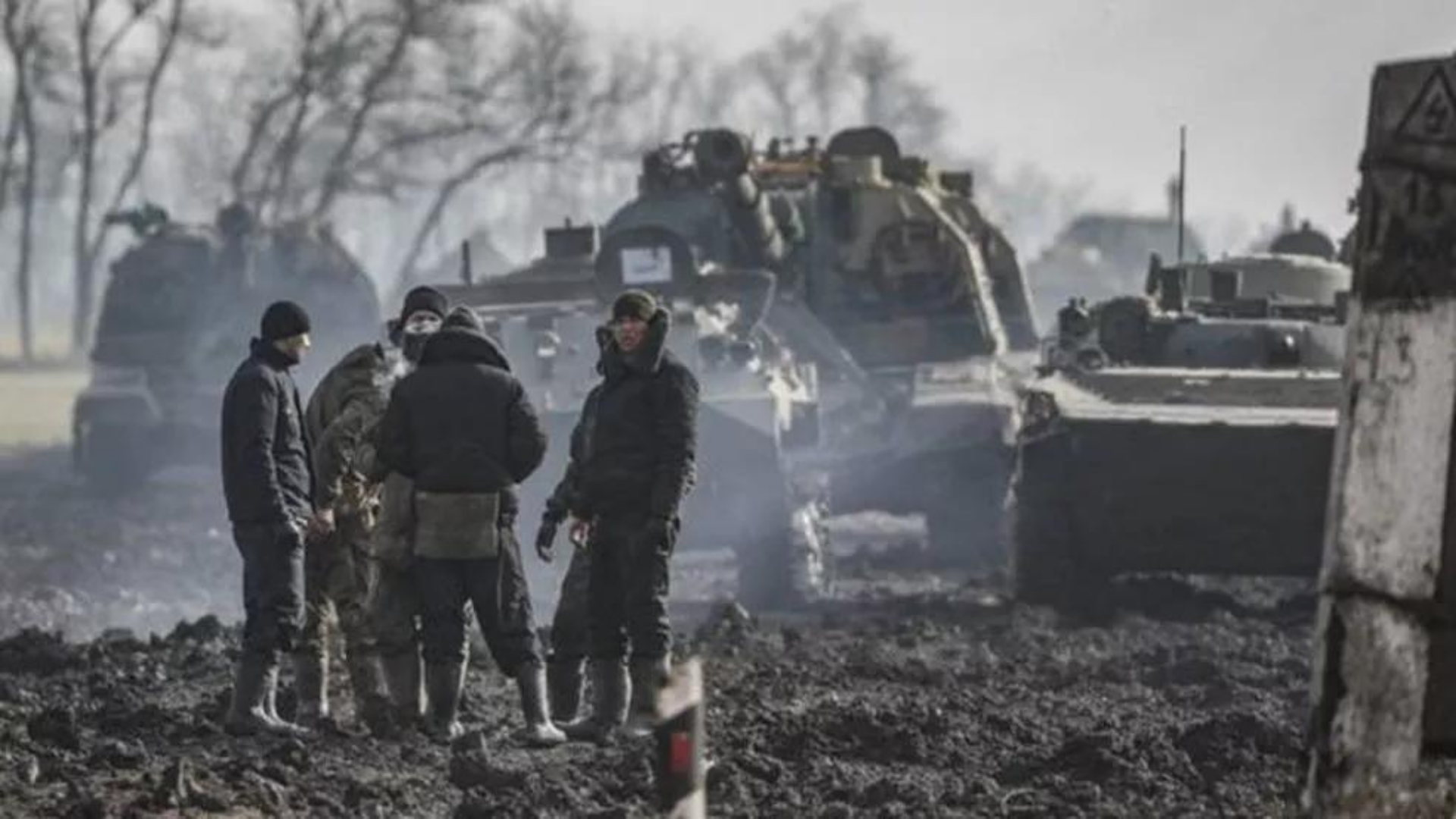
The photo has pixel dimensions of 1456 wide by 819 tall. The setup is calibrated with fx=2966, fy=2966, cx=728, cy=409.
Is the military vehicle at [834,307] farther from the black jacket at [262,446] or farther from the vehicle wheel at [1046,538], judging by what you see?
the black jacket at [262,446]

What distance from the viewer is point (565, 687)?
11.1 metres

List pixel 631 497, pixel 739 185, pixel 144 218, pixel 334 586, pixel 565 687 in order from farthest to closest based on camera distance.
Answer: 1. pixel 144 218
2. pixel 739 185
3. pixel 565 687
4. pixel 334 586
5. pixel 631 497

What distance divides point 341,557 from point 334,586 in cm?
11

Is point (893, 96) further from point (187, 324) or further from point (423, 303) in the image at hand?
point (423, 303)

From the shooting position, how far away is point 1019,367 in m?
21.2

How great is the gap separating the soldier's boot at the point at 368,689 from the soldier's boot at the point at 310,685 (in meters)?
0.16

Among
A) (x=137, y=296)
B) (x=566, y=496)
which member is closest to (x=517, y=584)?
(x=566, y=496)

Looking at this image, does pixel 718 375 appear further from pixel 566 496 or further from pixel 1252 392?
pixel 566 496

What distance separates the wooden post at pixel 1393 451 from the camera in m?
5.89

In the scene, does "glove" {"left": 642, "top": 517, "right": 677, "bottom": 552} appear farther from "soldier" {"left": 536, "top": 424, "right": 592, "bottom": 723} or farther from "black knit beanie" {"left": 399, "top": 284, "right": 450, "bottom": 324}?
"black knit beanie" {"left": 399, "top": 284, "right": 450, "bottom": 324}

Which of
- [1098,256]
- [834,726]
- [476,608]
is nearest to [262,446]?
[476,608]

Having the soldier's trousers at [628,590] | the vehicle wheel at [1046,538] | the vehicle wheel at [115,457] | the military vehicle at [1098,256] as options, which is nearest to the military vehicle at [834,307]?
the vehicle wheel at [1046,538]

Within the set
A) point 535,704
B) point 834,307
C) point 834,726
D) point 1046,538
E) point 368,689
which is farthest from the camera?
point 834,307

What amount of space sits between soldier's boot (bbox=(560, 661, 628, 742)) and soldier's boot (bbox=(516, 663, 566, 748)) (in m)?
0.17
